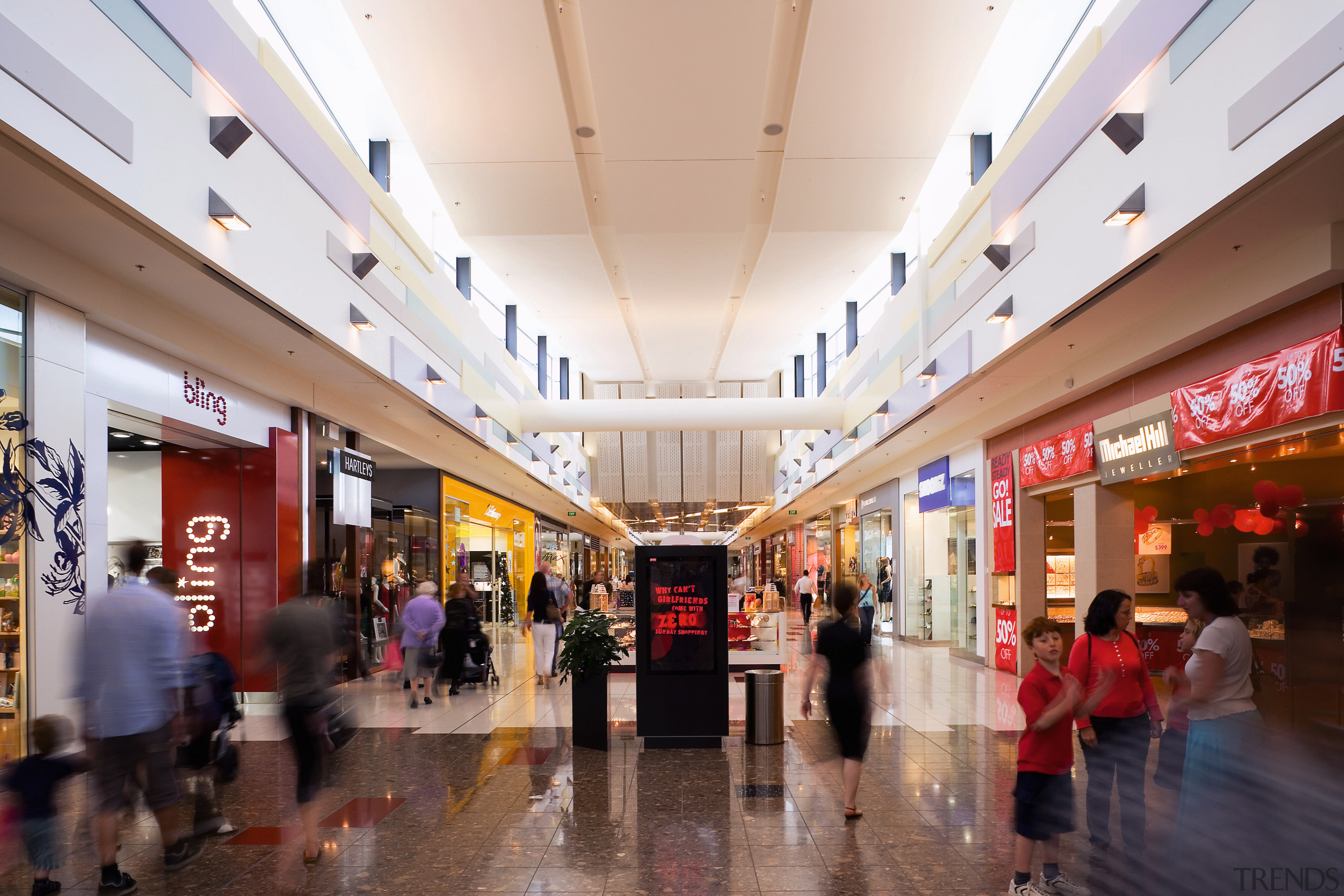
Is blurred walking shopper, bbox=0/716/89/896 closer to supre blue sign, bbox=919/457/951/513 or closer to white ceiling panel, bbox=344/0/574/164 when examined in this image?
white ceiling panel, bbox=344/0/574/164

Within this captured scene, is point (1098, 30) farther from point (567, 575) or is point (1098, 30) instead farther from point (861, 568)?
point (567, 575)

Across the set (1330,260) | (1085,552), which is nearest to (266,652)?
(1330,260)

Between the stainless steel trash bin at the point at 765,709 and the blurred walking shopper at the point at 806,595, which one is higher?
the stainless steel trash bin at the point at 765,709

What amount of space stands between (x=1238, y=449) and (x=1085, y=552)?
335 centimetres

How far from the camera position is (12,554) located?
19.9 ft

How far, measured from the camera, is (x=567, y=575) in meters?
→ 38.9

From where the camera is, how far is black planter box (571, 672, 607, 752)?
25.1ft

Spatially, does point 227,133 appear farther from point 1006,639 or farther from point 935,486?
point 935,486

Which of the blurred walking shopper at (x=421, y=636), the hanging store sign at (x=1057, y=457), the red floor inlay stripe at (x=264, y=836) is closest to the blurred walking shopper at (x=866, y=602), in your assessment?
the hanging store sign at (x=1057, y=457)

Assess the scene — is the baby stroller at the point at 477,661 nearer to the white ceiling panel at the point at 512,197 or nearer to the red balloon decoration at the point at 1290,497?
the white ceiling panel at the point at 512,197

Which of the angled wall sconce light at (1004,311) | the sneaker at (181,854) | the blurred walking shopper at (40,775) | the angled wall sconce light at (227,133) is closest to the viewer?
the blurred walking shopper at (40,775)

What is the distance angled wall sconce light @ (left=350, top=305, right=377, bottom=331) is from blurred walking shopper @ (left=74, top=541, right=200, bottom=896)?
542 centimetres

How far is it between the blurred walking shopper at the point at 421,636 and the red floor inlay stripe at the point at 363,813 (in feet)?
13.7

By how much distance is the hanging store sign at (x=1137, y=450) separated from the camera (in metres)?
8.49
